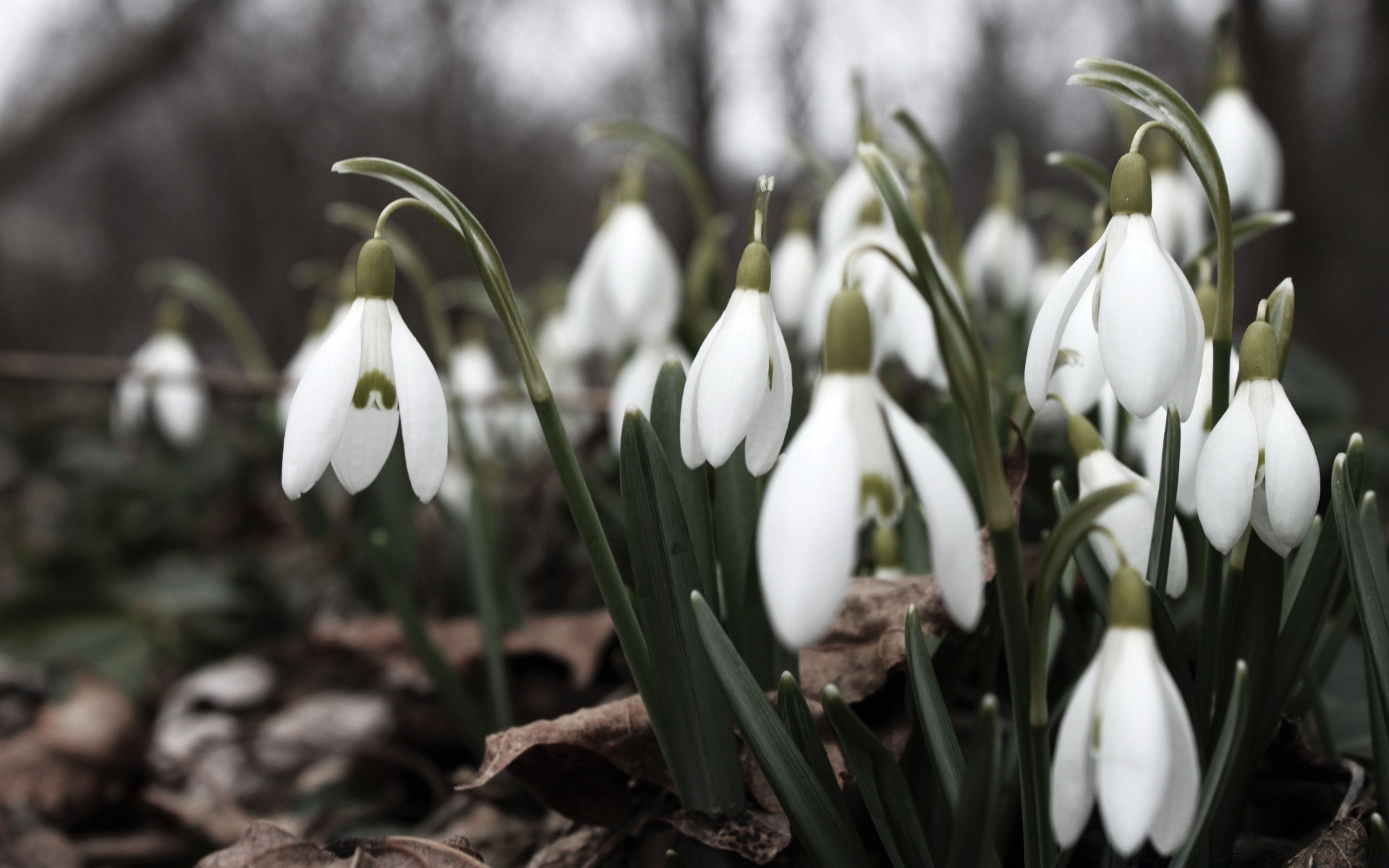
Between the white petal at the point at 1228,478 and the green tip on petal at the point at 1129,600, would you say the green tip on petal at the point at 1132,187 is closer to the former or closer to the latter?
the white petal at the point at 1228,478

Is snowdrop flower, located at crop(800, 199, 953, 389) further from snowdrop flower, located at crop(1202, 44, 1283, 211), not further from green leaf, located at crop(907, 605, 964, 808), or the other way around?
snowdrop flower, located at crop(1202, 44, 1283, 211)

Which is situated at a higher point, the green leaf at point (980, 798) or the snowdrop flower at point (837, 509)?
the snowdrop flower at point (837, 509)

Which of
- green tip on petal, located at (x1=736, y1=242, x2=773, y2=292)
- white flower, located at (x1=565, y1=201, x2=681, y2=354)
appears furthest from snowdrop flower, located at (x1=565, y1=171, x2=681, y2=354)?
green tip on petal, located at (x1=736, y1=242, x2=773, y2=292)

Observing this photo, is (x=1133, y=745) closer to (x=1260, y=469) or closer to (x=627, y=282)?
(x=1260, y=469)

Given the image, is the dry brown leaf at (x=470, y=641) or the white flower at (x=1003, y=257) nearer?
the dry brown leaf at (x=470, y=641)

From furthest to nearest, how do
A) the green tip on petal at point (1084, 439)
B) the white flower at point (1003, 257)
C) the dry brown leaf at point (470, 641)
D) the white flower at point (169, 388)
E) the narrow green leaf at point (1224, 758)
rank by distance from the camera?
the white flower at point (169, 388) → the white flower at point (1003, 257) → the dry brown leaf at point (470, 641) → the green tip on petal at point (1084, 439) → the narrow green leaf at point (1224, 758)

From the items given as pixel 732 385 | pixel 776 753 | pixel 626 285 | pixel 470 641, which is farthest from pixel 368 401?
pixel 470 641

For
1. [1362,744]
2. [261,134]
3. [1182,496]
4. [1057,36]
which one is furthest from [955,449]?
[261,134]

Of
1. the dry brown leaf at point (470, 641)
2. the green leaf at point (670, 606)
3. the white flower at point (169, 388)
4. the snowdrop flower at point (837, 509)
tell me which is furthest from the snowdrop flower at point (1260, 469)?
the white flower at point (169, 388)
